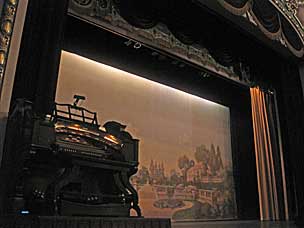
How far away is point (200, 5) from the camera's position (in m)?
3.08

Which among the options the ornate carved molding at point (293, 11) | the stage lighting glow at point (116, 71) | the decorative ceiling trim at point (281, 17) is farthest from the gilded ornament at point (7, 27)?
the ornate carved molding at point (293, 11)

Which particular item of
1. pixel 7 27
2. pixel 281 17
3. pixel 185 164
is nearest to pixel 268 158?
pixel 185 164

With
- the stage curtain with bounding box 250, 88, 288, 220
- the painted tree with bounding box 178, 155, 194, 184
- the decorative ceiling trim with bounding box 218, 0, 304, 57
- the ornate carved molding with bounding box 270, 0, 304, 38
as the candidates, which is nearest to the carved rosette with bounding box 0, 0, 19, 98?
the decorative ceiling trim with bounding box 218, 0, 304, 57

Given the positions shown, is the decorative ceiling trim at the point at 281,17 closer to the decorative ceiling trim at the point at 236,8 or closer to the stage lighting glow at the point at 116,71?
the decorative ceiling trim at the point at 236,8

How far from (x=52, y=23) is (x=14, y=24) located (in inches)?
8.5

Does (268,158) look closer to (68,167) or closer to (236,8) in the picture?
(236,8)

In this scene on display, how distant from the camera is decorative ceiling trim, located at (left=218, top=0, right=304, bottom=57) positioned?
292 cm

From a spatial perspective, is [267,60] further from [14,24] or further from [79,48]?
[14,24]

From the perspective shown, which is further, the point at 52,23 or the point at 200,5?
the point at 200,5

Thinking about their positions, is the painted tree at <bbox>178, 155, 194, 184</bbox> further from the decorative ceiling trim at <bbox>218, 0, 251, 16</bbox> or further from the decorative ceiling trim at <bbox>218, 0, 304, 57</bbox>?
the decorative ceiling trim at <bbox>218, 0, 251, 16</bbox>

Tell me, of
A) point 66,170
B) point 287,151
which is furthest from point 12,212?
point 287,151

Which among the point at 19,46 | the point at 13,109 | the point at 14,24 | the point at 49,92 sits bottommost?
the point at 13,109

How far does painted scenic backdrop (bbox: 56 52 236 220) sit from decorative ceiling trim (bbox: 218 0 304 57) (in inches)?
53.2

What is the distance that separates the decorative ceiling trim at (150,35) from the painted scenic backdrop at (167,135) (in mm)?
440
